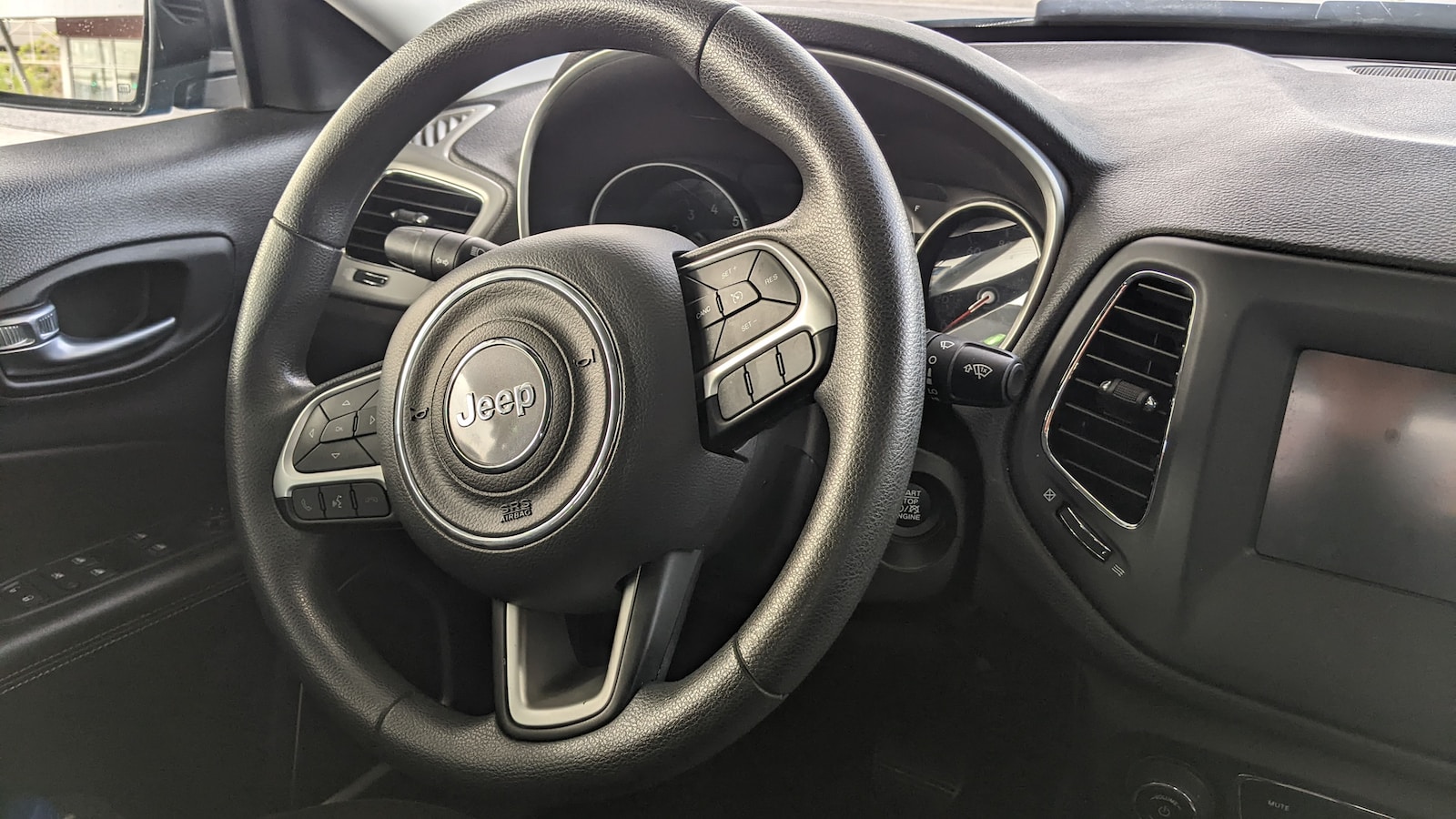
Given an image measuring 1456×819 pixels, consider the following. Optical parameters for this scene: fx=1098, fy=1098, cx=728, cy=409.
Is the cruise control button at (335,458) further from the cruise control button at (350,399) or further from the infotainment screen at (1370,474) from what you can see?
the infotainment screen at (1370,474)

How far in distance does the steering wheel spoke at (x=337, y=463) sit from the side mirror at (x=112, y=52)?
0.96 metres

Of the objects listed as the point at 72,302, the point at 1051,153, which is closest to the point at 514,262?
the point at 1051,153

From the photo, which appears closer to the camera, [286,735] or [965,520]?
[965,520]

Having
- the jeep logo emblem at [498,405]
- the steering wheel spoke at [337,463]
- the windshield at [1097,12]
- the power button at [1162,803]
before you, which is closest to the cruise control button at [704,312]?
the jeep logo emblem at [498,405]

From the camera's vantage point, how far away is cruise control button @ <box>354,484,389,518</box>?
3.41ft

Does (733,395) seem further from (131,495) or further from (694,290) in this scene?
(131,495)

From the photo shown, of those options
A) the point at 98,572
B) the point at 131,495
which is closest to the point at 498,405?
the point at 98,572

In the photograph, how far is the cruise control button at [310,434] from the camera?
1.08 m

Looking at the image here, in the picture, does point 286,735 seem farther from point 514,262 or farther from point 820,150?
point 820,150

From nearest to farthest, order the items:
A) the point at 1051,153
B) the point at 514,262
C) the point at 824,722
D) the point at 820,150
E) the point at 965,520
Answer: the point at 820,150
the point at 514,262
the point at 1051,153
the point at 965,520
the point at 824,722

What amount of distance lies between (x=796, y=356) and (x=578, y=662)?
1.24 ft

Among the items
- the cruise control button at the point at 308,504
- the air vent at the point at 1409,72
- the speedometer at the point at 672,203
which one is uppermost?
the air vent at the point at 1409,72

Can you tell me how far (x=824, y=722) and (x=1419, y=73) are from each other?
1.12 metres

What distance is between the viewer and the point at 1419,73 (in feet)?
4.47
